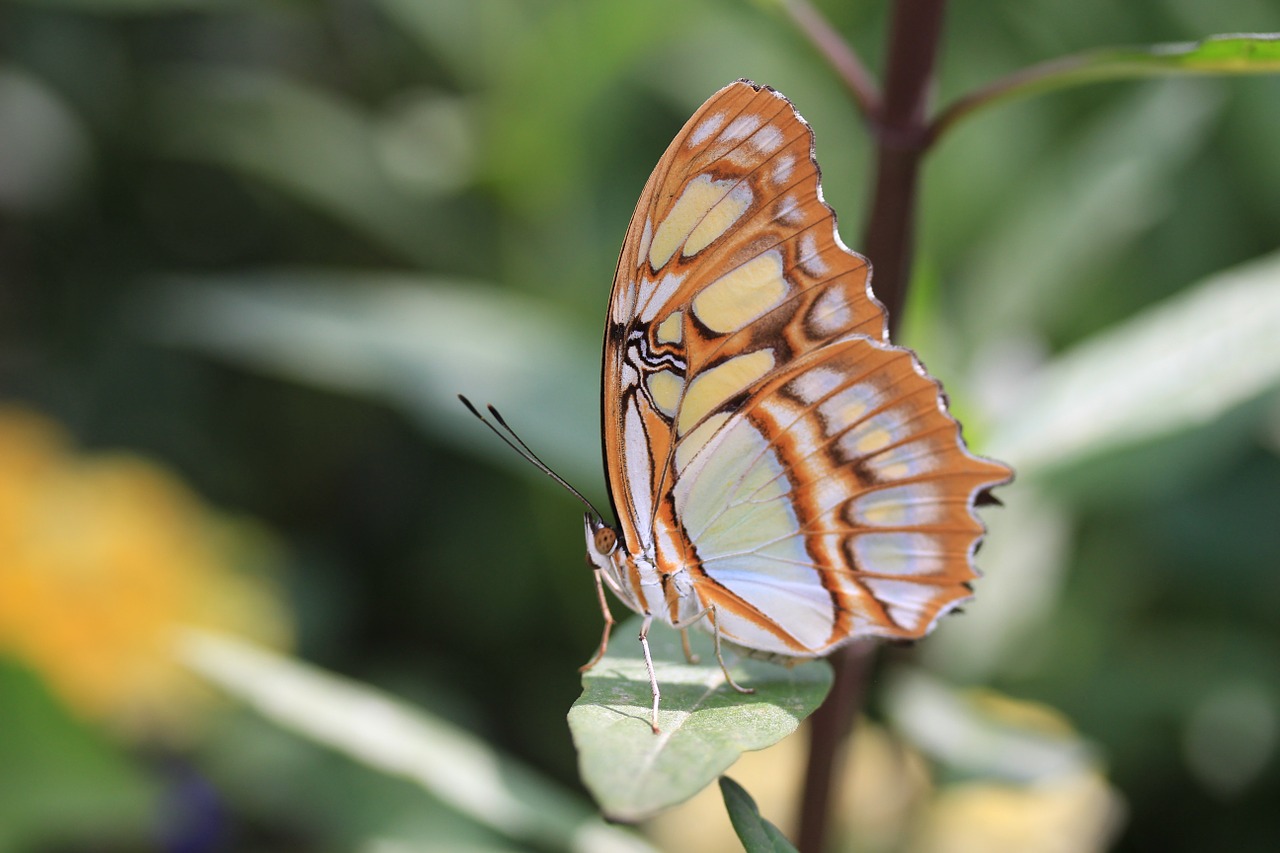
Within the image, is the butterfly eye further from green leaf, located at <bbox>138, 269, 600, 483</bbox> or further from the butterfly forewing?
green leaf, located at <bbox>138, 269, 600, 483</bbox>

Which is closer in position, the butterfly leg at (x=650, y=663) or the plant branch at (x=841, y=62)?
the butterfly leg at (x=650, y=663)

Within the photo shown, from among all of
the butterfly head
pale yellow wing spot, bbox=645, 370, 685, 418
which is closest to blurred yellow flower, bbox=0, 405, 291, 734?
the butterfly head

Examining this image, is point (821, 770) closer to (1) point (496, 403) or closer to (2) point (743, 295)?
(2) point (743, 295)

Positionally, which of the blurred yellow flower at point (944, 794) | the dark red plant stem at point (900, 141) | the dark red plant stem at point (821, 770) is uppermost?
→ the dark red plant stem at point (900, 141)

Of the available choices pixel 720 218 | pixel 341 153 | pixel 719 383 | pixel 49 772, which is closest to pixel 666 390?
pixel 719 383

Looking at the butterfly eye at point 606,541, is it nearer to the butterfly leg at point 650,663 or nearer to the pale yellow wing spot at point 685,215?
the butterfly leg at point 650,663

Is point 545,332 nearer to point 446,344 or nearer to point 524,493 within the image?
point 446,344

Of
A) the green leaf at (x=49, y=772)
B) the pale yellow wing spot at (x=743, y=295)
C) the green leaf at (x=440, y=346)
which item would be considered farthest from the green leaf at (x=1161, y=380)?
the green leaf at (x=49, y=772)
